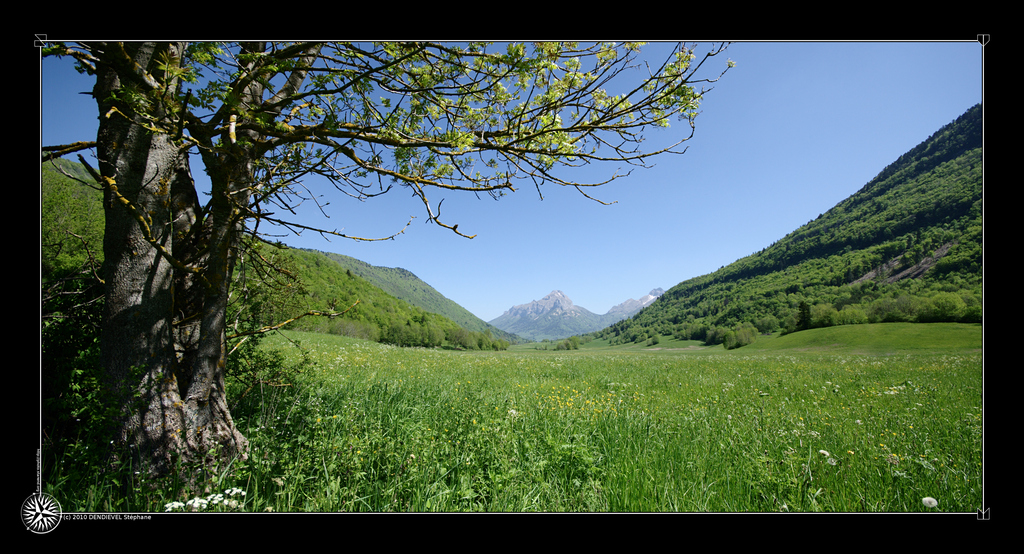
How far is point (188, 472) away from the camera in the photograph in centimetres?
238

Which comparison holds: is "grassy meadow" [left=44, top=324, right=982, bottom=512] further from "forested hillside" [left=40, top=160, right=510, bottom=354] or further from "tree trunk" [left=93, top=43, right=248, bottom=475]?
"forested hillside" [left=40, top=160, right=510, bottom=354]

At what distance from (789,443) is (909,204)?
1218 cm

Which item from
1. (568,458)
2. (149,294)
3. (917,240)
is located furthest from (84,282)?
(917,240)

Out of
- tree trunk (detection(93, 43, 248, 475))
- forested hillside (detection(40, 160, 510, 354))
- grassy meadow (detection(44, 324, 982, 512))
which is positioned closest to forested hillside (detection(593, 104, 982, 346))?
grassy meadow (detection(44, 324, 982, 512))

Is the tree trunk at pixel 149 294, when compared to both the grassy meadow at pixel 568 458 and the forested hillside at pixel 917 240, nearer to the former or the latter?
the grassy meadow at pixel 568 458

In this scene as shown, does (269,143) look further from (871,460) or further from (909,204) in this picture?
(909,204)

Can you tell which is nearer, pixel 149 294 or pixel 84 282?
pixel 149 294

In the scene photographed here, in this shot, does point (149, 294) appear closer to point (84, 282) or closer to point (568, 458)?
point (84, 282)

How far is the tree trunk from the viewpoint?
2.34 metres

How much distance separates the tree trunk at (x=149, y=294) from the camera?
2342 millimetres

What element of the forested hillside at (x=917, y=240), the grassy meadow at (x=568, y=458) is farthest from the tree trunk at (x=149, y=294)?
the forested hillside at (x=917, y=240)

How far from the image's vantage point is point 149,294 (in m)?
2.49
